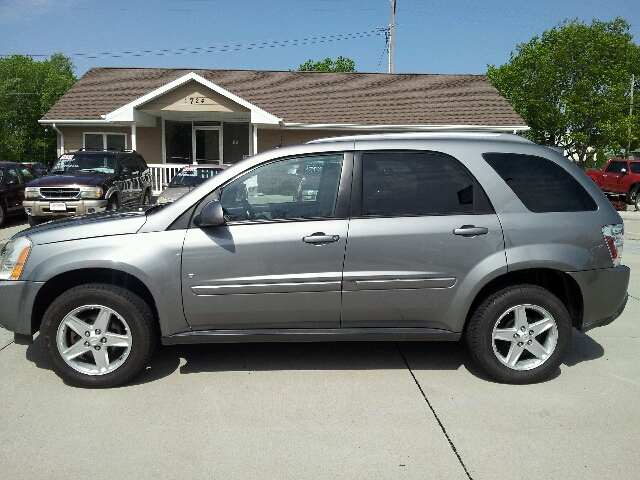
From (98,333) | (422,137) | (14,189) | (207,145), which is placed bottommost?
(98,333)

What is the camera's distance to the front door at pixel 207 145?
2161cm

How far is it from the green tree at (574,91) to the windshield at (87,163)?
96.5 feet

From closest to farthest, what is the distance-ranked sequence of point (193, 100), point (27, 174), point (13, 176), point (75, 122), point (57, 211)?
point (57, 211) < point (13, 176) < point (27, 174) < point (193, 100) < point (75, 122)

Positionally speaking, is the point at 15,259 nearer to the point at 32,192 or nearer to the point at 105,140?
the point at 32,192

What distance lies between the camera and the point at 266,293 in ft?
13.6

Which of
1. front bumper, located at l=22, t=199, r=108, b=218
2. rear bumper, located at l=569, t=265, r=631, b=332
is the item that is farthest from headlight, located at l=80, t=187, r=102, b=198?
rear bumper, located at l=569, t=265, r=631, b=332

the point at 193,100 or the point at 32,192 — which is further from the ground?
the point at 193,100

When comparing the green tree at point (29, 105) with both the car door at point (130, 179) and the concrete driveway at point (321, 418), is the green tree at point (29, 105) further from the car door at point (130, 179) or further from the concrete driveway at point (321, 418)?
the concrete driveway at point (321, 418)

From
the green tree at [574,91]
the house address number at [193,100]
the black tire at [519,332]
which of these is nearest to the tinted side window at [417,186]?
the black tire at [519,332]

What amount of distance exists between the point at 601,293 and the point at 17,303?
4337 millimetres

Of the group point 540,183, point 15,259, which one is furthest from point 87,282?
point 540,183

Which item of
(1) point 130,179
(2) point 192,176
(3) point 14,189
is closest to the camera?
(1) point 130,179

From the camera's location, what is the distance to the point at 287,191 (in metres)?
4.43

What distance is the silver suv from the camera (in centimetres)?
413
